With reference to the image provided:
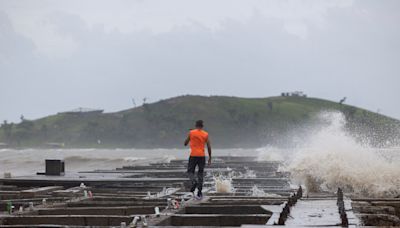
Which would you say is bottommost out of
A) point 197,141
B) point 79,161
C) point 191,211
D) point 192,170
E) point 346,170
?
point 191,211

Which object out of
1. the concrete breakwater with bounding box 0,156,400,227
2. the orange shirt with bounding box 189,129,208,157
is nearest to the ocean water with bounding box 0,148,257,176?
the orange shirt with bounding box 189,129,208,157

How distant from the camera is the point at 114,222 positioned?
499 inches

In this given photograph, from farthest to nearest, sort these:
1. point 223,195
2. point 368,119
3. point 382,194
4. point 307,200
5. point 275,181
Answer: point 368,119 < point 275,181 < point 382,194 < point 223,195 < point 307,200

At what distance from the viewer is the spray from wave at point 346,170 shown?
24.5 meters

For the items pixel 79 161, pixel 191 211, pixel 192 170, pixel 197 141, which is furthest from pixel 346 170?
pixel 79 161

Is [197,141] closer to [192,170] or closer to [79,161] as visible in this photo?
[192,170]

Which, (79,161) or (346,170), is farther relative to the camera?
(79,161)

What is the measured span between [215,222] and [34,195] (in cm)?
770

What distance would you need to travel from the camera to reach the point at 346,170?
2598 cm

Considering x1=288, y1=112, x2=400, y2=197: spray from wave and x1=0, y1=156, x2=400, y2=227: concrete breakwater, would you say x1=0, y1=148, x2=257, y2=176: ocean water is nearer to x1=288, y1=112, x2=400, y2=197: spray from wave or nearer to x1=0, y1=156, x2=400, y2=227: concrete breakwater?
x1=288, y1=112, x2=400, y2=197: spray from wave

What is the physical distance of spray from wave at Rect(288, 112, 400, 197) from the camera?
24484 millimetres

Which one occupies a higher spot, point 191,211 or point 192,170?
point 192,170

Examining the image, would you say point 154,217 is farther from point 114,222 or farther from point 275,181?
point 275,181

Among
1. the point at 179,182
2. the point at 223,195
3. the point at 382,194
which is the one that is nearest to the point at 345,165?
the point at 382,194
